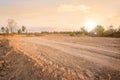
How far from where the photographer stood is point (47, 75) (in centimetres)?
1087

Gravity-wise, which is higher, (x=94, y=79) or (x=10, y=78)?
(x=94, y=79)

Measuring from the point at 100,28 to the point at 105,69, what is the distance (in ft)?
238

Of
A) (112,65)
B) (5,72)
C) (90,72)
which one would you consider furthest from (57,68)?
(5,72)

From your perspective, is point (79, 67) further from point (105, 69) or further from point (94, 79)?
point (94, 79)

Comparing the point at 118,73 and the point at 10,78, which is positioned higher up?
the point at 118,73

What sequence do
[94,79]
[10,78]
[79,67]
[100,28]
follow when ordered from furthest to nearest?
[100,28] < [10,78] < [79,67] < [94,79]

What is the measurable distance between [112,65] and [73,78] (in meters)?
2.99

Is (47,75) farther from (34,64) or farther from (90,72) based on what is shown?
(34,64)

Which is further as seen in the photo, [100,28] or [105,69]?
[100,28]

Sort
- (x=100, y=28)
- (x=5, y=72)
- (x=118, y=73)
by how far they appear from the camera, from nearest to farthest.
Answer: (x=118, y=73) → (x=5, y=72) → (x=100, y=28)

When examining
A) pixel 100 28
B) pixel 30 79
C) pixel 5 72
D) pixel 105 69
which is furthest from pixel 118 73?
pixel 100 28

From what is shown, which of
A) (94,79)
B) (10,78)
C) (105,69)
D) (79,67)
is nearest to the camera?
(94,79)

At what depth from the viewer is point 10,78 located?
13086mm

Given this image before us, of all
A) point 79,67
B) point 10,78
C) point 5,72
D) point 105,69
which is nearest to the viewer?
point 105,69
